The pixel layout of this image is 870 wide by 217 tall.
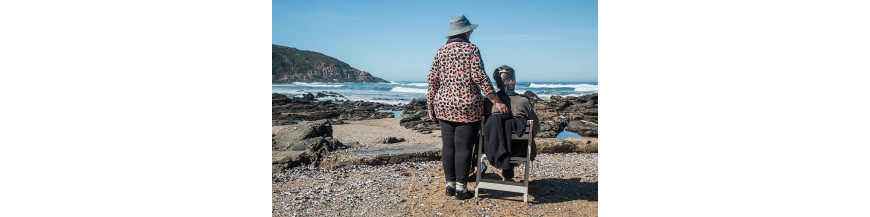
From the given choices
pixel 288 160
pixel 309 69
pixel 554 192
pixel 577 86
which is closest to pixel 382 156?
pixel 288 160

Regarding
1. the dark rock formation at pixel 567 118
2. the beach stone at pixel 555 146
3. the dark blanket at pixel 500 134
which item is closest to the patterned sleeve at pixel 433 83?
the dark blanket at pixel 500 134

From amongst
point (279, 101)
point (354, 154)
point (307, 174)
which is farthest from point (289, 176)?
point (279, 101)

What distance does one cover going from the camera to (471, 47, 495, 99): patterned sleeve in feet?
10.6

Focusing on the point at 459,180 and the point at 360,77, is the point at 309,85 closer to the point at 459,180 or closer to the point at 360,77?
the point at 360,77

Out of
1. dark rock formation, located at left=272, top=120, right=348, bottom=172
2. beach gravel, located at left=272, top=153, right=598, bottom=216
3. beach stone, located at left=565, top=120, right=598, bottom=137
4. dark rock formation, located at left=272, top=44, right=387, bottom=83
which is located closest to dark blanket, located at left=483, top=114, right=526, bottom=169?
beach gravel, located at left=272, top=153, right=598, bottom=216

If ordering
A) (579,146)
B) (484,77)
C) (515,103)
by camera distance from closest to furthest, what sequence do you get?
(484,77)
(515,103)
(579,146)

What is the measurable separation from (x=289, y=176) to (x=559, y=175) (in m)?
2.24

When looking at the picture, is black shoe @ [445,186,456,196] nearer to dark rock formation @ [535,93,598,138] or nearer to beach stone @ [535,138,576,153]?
beach stone @ [535,138,576,153]

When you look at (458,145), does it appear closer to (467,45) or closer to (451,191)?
(451,191)

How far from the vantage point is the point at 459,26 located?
333 cm

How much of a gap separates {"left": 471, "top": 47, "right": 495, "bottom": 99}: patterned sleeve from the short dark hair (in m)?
0.23

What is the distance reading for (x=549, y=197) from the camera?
12.4 feet

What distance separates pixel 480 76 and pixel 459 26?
35 centimetres

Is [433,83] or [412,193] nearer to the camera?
[433,83]
